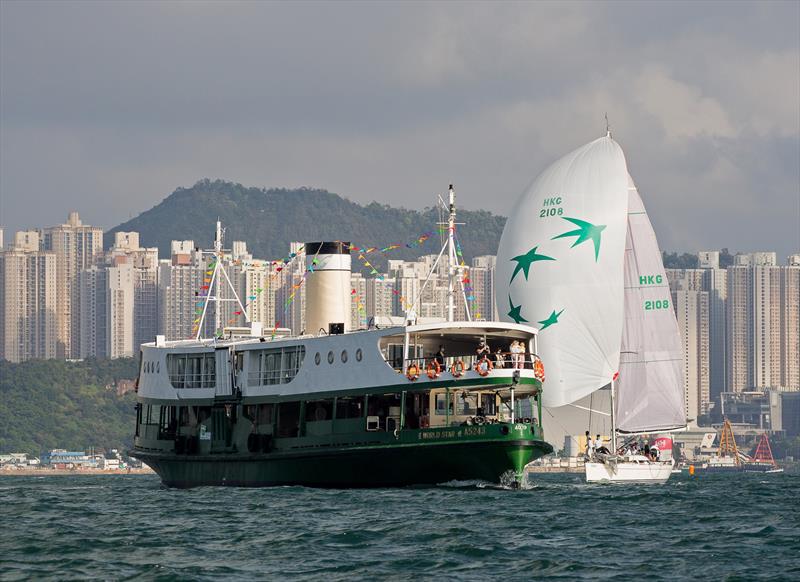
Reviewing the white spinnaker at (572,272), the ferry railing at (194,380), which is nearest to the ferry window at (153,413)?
the ferry railing at (194,380)

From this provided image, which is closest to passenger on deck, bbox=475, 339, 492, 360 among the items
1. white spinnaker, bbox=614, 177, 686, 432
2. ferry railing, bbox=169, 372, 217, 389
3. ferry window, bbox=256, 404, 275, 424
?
ferry window, bbox=256, 404, 275, 424

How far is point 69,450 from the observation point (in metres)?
172

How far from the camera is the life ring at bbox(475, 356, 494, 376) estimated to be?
4397 centimetres

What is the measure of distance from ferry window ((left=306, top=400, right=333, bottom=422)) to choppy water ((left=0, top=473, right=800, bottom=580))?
8.14ft

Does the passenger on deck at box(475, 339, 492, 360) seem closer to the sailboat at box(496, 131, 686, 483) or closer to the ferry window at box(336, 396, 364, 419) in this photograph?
the ferry window at box(336, 396, 364, 419)

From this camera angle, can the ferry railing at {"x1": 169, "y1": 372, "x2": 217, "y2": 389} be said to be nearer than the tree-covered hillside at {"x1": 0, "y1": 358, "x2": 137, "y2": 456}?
Yes

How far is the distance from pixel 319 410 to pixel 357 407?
1830 millimetres

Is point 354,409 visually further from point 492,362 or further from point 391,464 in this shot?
point 492,362

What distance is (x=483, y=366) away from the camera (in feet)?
144

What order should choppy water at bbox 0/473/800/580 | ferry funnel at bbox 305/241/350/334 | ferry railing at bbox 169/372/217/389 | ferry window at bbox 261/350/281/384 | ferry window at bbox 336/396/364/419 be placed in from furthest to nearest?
ferry funnel at bbox 305/241/350/334 → ferry railing at bbox 169/372/217/389 → ferry window at bbox 261/350/281/384 → ferry window at bbox 336/396/364/419 → choppy water at bbox 0/473/800/580

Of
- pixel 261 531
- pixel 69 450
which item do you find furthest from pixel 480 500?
pixel 69 450

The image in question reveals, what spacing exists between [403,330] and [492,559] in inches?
638

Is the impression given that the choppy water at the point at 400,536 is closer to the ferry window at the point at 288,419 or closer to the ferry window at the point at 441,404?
the ferry window at the point at 441,404

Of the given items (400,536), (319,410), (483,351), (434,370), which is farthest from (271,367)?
(400,536)
